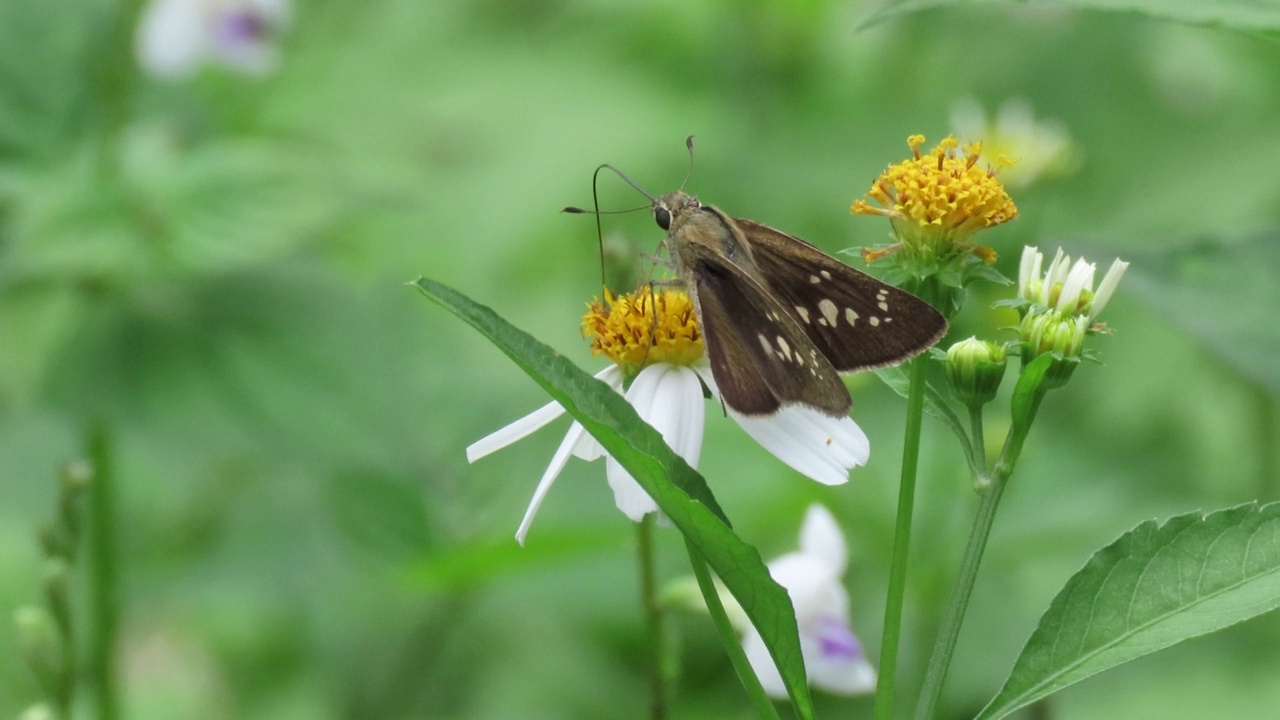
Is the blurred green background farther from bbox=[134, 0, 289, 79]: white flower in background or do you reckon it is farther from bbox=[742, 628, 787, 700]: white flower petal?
bbox=[742, 628, 787, 700]: white flower petal

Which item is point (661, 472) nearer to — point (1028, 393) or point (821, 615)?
point (1028, 393)

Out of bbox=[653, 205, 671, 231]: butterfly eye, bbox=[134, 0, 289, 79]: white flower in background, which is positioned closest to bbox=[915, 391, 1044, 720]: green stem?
bbox=[653, 205, 671, 231]: butterfly eye

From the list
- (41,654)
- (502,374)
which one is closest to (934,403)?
(41,654)

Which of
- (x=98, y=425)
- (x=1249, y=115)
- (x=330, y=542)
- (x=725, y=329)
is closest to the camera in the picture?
(x=725, y=329)

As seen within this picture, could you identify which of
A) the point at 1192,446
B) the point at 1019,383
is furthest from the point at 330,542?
the point at 1019,383

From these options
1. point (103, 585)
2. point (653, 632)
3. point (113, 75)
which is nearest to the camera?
point (653, 632)

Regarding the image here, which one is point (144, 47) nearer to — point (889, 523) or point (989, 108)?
point (889, 523)

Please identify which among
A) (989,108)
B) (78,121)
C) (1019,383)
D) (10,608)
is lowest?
(10,608)
